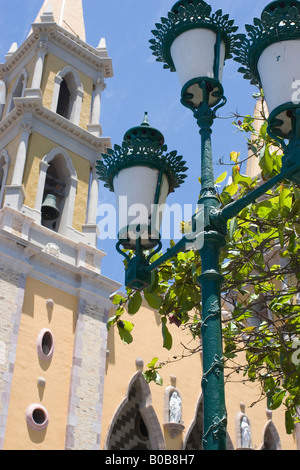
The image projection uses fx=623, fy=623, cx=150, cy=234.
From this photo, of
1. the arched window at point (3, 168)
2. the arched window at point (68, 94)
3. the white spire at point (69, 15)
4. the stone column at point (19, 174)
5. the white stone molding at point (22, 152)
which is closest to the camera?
the stone column at point (19, 174)

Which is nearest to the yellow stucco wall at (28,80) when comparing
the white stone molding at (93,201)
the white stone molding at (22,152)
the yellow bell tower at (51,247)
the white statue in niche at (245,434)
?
the yellow bell tower at (51,247)

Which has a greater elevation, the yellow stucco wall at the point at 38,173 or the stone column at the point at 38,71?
the stone column at the point at 38,71

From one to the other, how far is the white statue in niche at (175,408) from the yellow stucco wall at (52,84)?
8416mm

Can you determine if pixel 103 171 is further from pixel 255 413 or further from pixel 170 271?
pixel 255 413

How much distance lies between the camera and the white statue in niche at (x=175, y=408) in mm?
15461

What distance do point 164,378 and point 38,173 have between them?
20.8 feet

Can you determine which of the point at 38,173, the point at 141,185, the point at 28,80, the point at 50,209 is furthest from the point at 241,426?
the point at 141,185

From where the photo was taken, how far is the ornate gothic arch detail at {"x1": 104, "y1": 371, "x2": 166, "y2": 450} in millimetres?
14709

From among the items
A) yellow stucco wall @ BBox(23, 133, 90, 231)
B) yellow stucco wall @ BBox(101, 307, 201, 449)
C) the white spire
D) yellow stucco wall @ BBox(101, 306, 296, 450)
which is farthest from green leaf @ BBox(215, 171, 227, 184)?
the white spire

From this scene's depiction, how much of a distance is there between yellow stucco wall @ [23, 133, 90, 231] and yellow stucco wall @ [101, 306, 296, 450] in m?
3.23

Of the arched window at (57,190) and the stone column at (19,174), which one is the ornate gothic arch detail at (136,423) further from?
the stone column at (19,174)

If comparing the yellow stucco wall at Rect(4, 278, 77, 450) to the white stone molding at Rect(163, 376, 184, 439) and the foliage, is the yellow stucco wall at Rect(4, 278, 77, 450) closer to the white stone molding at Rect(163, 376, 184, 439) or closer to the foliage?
the white stone molding at Rect(163, 376, 184, 439)

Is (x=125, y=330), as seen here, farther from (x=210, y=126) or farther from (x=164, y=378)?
(x=164, y=378)

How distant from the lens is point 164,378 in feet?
52.6
